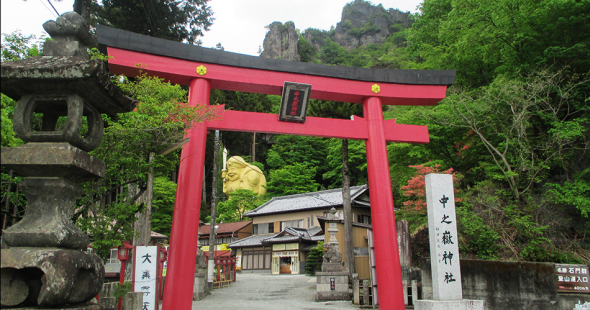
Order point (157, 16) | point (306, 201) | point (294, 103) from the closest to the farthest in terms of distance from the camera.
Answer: point (294, 103) → point (157, 16) → point (306, 201)

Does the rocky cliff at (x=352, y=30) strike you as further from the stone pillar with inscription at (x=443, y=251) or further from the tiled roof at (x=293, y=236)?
the stone pillar with inscription at (x=443, y=251)

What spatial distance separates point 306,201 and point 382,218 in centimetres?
2089

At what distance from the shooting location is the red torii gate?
26.1 ft

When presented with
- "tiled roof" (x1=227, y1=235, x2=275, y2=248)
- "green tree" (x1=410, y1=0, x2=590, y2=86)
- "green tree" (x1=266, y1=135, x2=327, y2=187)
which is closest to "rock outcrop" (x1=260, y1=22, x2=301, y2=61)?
"green tree" (x1=266, y1=135, x2=327, y2=187)

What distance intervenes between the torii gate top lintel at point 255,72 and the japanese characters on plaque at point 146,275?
3.93m

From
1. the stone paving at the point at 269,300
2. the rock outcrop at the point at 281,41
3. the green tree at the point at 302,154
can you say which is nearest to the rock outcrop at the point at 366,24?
the rock outcrop at the point at 281,41

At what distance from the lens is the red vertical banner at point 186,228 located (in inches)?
299

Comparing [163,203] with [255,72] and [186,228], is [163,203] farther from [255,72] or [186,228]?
[186,228]

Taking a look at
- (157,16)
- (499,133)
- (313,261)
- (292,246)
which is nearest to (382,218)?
(499,133)

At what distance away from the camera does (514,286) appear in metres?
9.37

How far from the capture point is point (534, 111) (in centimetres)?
1355

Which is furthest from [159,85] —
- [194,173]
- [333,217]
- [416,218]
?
[416,218]

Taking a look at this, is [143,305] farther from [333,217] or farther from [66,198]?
[333,217]

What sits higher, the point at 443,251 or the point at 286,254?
the point at 443,251
